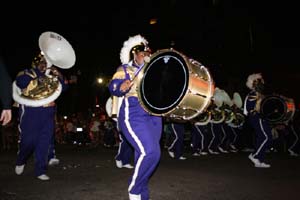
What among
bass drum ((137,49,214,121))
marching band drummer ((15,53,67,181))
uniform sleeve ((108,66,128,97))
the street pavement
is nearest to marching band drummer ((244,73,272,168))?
the street pavement

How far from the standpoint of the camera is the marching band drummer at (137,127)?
15.2ft

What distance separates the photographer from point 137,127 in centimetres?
475

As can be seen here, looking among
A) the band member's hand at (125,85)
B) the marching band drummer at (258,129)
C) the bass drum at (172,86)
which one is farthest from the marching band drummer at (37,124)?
the marching band drummer at (258,129)

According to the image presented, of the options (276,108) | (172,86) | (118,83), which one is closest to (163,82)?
(172,86)

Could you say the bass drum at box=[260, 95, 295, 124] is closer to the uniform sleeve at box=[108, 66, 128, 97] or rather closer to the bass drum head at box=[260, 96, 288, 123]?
the bass drum head at box=[260, 96, 288, 123]

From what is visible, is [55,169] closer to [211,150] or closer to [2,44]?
[211,150]

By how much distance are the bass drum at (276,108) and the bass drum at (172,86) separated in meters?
4.80

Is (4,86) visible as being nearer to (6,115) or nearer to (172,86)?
(6,115)

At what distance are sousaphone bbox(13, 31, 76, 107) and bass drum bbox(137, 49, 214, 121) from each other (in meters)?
2.72

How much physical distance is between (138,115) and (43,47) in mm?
3152

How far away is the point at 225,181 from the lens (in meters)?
6.65

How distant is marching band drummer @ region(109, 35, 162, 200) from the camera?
15.2 feet

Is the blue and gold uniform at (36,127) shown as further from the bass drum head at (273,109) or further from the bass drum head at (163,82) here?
the bass drum head at (273,109)

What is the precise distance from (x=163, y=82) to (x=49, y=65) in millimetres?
3035
